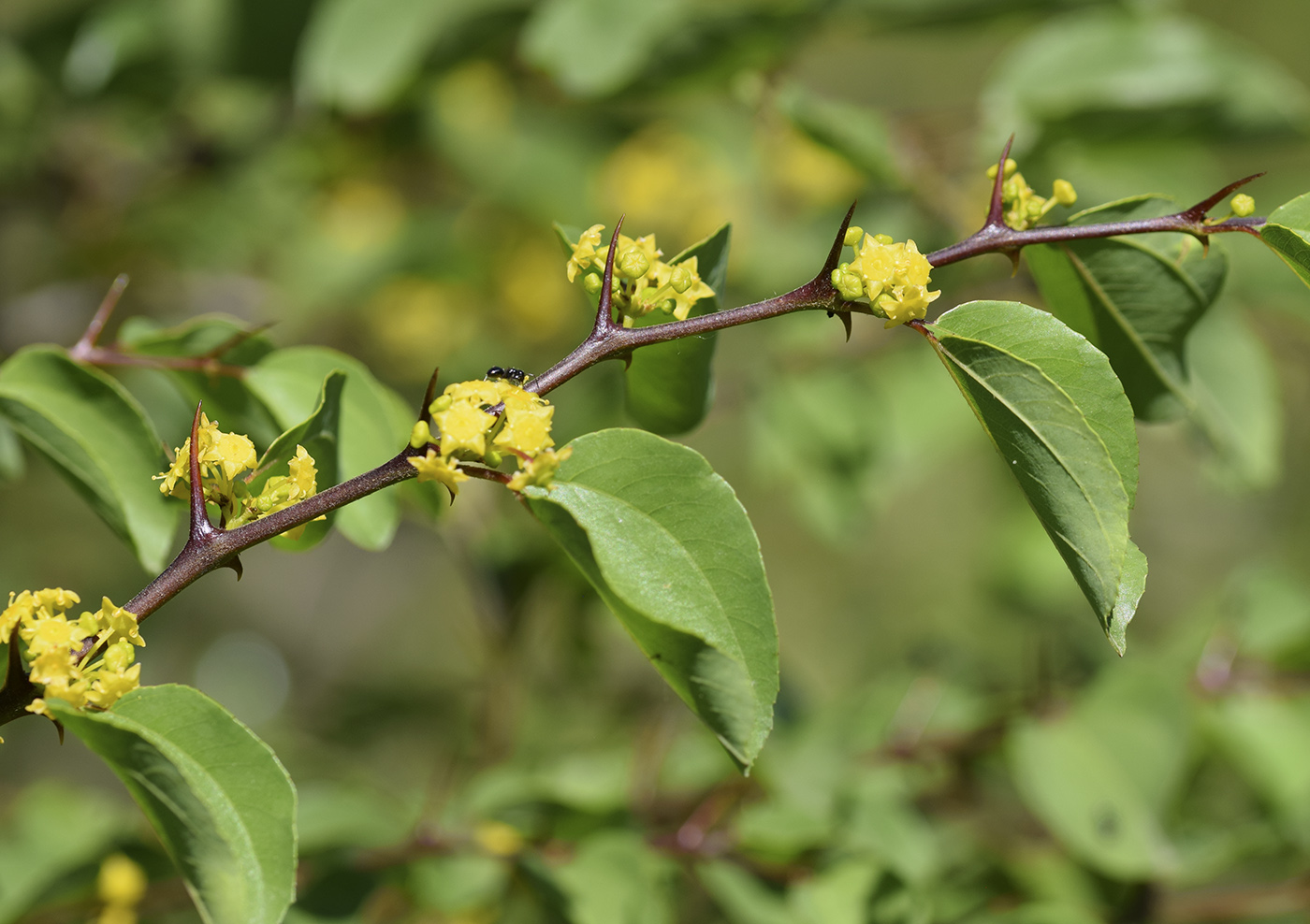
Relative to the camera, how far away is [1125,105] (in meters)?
1.12

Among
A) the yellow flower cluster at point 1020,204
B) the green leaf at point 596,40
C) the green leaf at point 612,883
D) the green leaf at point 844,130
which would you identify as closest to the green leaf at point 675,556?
the yellow flower cluster at point 1020,204

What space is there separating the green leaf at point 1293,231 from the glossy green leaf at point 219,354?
24.1 inches

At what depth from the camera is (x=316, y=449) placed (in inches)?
24.9

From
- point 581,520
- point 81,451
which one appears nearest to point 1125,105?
point 581,520

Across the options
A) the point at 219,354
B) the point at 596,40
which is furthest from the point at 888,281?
the point at 596,40

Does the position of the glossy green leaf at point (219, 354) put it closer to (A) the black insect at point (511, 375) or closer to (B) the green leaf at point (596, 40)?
(A) the black insect at point (511, 375)

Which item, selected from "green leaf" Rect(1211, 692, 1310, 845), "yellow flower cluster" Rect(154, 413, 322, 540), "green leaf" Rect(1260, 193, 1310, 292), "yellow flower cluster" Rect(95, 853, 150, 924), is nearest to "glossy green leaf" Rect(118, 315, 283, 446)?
"yellow flower cluster" Rect(154, 413, 322, 540)

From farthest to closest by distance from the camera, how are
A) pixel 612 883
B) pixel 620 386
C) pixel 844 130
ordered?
1. pixel 620 386
2. pixel 844 130
3. pixel 612 883

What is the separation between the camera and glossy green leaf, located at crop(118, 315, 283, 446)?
2.40 feet

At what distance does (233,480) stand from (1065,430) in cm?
43

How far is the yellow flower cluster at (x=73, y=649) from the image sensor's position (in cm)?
48

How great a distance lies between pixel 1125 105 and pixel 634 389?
78cm

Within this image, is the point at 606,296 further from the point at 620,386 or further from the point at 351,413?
the point at 620,386

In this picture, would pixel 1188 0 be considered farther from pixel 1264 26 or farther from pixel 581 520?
pixel 581 520
